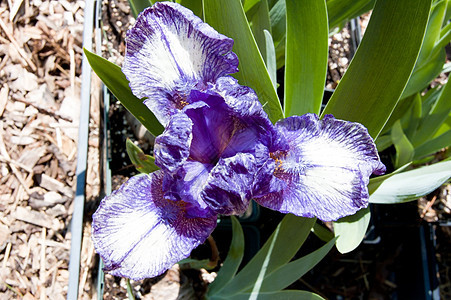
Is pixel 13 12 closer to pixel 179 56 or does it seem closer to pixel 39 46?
pixel 39 46

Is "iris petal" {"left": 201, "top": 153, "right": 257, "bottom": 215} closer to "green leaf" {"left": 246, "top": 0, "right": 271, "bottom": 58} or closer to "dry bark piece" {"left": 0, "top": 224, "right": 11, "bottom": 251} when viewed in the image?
"green leaf" {"left": 246, "top": 0, "right": 271, "bottom": 58}

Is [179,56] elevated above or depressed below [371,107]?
above

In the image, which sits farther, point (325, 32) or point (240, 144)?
point (325, 32)

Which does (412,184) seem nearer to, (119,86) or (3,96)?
(119,86)

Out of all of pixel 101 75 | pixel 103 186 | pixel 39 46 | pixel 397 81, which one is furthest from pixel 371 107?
pixel 39 46

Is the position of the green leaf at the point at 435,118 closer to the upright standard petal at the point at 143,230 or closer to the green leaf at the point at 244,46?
the green leaf at the point at 244,46

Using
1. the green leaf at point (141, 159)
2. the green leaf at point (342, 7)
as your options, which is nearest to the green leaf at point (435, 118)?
the green leaf at point (342, 7)
